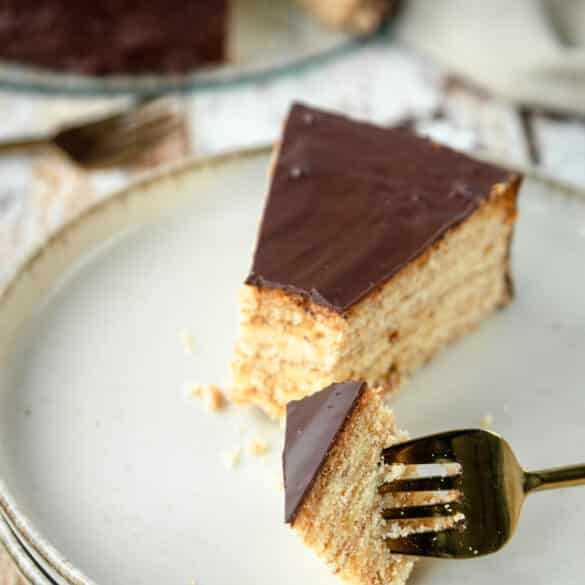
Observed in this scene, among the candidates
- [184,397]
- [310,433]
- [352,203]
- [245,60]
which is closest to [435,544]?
[310,433]

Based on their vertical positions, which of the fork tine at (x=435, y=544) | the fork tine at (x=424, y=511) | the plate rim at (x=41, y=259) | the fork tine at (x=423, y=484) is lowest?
the plate rim at (x=41, y=259)

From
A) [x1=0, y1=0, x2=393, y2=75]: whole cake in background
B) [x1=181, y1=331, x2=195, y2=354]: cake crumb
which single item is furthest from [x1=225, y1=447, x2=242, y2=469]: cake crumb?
[x1=0, y1=0, x2=393, y2=75]: whole cake in background

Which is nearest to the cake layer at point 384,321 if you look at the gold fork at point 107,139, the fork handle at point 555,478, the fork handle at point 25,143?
the fork handle at point 555,478

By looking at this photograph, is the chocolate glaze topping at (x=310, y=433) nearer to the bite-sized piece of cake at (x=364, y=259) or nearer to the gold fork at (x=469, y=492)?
the gold fork at (x=469, y=492)

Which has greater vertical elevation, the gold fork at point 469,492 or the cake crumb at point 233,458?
the gold fork at point 469,492

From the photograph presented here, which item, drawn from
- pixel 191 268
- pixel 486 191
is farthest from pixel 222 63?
pixel 486 191

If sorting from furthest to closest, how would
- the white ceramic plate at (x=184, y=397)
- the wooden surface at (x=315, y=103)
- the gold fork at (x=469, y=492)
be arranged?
the wooden surface at (x=315, y=103) < the white ceramic plate at (x=184, y=397) < the gold fork at (x=469, y=492)
